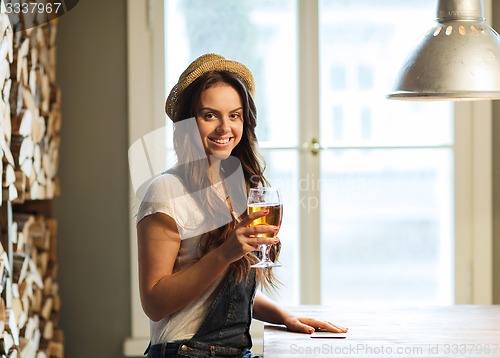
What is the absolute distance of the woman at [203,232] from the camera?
2062 mm

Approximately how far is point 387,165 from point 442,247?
47 centimetres

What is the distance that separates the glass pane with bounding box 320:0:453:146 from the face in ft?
4.97

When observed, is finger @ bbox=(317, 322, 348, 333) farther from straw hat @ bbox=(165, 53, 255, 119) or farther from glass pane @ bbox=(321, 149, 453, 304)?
glass pane @ bbox=(321, 149, 453, 304)

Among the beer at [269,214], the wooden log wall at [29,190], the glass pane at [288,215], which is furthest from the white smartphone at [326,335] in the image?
the glass pane at [288,215]

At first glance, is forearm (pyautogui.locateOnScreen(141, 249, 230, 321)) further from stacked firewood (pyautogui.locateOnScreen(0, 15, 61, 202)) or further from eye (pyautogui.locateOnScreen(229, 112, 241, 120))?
stacked firewood (pyautogui.locateOnScreen(0, 15, 61, 202))

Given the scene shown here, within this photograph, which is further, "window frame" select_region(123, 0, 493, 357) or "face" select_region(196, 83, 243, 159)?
"window frame" select_region(123, 0, 493, 357)

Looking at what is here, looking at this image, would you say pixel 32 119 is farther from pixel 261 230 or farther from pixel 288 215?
pixel 261 230

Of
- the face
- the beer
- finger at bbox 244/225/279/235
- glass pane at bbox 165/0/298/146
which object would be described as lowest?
finger at bbox 244/225/279/235

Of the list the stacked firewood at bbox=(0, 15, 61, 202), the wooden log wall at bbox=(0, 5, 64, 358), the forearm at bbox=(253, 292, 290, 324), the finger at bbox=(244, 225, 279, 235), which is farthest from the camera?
the stacked firewood at bbox=(0, 15, 61, 202)

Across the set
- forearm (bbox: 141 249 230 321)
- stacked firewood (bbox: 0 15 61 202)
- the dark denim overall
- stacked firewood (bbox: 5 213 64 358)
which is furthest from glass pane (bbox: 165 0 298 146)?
forearm (bbox: 141 249 230 321)

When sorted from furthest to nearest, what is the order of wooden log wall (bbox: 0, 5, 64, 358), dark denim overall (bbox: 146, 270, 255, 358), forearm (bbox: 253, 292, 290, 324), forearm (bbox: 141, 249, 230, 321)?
wooden log wall (bbox: 0, 5, 64, 358) → forearm (bbox: 253, 292, 290, 324) → dark denim overall (bbox: 146, 270, 255, 358) → forearm (bbox: 141, 249, 230, 321)

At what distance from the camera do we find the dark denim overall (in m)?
2.08

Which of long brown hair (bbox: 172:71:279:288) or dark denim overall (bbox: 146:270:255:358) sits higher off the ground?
long brown hair (bbox: 172:71:279:288)

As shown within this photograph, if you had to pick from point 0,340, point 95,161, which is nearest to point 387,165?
point 95,161
